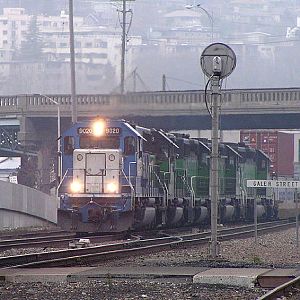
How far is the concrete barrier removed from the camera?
36375 mm

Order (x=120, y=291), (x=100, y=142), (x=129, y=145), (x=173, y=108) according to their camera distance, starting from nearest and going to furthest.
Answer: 1. (x=120, y=291)
2. (x=129, y=145)
3. (x=100, y=142)
4. (x=173, y=108)

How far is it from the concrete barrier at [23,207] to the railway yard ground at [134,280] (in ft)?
57.5

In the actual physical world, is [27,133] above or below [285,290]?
above

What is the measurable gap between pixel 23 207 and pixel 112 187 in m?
12.7

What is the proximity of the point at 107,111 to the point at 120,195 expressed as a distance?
33.6m

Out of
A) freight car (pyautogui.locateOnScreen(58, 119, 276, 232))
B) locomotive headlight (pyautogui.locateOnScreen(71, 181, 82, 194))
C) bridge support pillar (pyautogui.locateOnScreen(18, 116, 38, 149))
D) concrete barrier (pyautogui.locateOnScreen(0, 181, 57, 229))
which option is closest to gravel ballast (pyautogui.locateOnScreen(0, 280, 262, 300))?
freight car (pyautogui.locateOnScreen(58, 119, 276, 232))

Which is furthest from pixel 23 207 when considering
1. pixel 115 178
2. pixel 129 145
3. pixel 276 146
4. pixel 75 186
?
pixel 276 146

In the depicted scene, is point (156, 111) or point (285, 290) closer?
point (285, 290)

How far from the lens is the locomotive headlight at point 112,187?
87.0 feet

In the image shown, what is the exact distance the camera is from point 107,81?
258ft

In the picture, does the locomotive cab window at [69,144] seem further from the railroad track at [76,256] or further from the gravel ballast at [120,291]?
the gravel ballast at [120,291]

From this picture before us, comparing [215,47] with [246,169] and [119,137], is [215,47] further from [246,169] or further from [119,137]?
[246,169]

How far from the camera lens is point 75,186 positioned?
26859 millimetres

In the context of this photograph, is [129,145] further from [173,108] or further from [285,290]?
[173,108]
